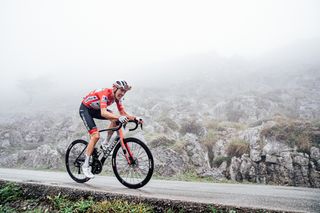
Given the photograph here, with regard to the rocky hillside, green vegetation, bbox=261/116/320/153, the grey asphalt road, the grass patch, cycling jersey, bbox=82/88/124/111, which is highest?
cycling jersey, bbox=82/88/124/111

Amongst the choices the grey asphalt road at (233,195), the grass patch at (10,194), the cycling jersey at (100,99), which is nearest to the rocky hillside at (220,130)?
the grey asphalt road at (233,195)

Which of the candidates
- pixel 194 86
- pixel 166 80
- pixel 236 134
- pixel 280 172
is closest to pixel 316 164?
pixel 280 172

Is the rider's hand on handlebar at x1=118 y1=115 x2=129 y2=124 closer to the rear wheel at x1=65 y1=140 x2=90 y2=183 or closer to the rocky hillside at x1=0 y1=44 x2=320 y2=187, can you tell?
the rear wheel at x1=65 y1=140 x2=90 y2=183

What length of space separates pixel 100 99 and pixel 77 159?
5.95 ft

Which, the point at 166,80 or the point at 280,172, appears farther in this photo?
the point at 166,80

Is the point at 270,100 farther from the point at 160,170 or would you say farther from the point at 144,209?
the point at 144,209

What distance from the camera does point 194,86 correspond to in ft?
141

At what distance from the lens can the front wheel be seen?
5.13m

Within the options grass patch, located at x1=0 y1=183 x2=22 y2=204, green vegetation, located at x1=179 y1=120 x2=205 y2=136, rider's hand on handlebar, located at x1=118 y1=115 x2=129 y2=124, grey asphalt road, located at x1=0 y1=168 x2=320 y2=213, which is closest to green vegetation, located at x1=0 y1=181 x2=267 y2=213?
grass patch, located at x1=0 y1=183 x2=22 y2=204

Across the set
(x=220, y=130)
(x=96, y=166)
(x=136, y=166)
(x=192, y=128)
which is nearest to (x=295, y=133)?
(x=220, y=130)

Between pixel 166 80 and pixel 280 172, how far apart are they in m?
40.0

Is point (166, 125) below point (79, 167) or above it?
below

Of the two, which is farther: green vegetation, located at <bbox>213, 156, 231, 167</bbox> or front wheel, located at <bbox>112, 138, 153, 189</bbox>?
green vegetation, located at <bbox>213, 156, 231, 167</bbox>

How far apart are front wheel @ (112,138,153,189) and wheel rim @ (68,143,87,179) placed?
1214 millimetres
